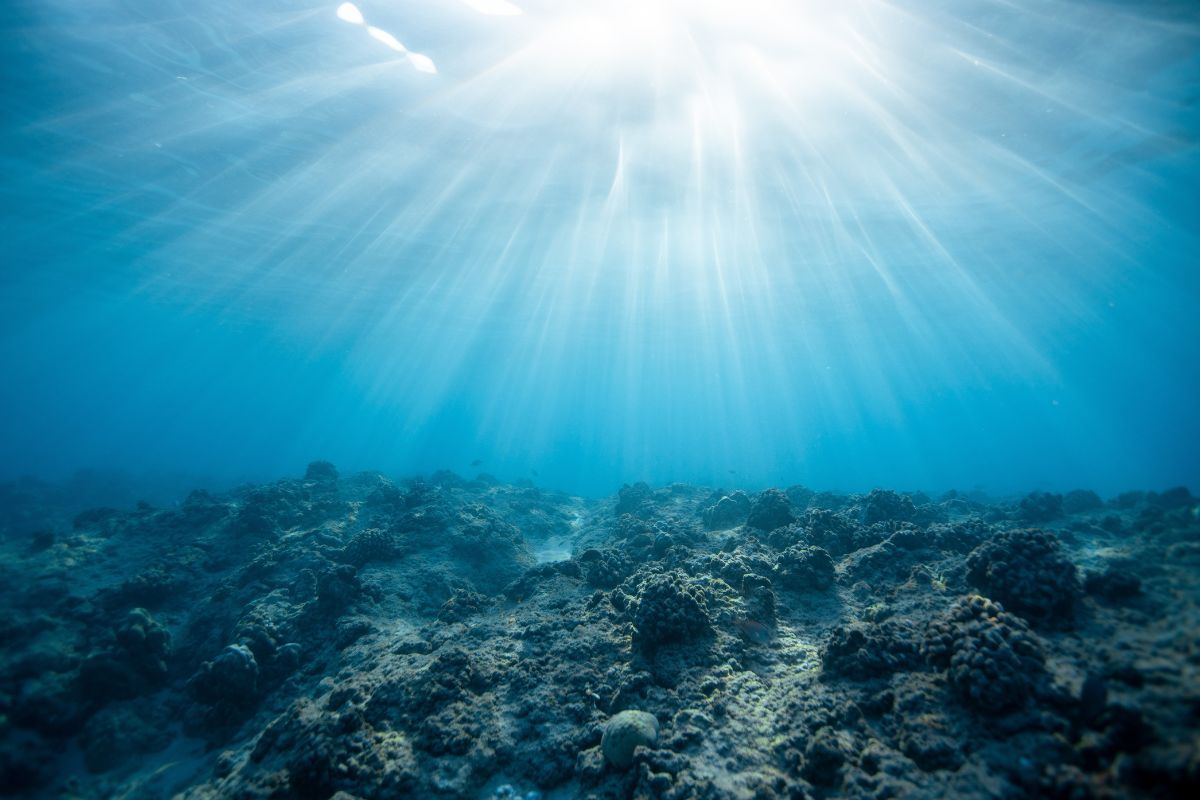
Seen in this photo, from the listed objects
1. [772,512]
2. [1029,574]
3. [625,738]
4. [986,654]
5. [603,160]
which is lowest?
[625,738]

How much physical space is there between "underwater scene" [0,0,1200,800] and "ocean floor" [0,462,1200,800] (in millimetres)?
50

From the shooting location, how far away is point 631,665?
6.85 metres

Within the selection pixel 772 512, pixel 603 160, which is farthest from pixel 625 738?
pixel 603 160

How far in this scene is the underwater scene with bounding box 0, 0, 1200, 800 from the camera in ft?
16.9

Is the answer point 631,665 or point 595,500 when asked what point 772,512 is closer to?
point 631,665

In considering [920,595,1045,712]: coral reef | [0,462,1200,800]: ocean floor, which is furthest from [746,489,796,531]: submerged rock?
[920,595,1045,712]: coral reef

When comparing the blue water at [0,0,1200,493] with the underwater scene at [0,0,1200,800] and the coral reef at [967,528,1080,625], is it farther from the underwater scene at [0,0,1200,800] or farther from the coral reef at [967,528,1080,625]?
the coral reef at [967,528,1080,625]

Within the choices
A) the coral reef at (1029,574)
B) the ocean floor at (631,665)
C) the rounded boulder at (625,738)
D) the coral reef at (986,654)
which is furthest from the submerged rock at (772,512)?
the rounded boulder at (625,738)

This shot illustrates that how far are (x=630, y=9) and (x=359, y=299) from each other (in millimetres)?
41025

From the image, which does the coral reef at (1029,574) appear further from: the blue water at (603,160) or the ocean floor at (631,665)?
the blue water at (603,160)

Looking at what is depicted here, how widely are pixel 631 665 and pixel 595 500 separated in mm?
23857

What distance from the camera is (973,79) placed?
17.2 meters

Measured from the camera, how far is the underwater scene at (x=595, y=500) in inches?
203

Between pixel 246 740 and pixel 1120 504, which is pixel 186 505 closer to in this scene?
pixel 246 740
